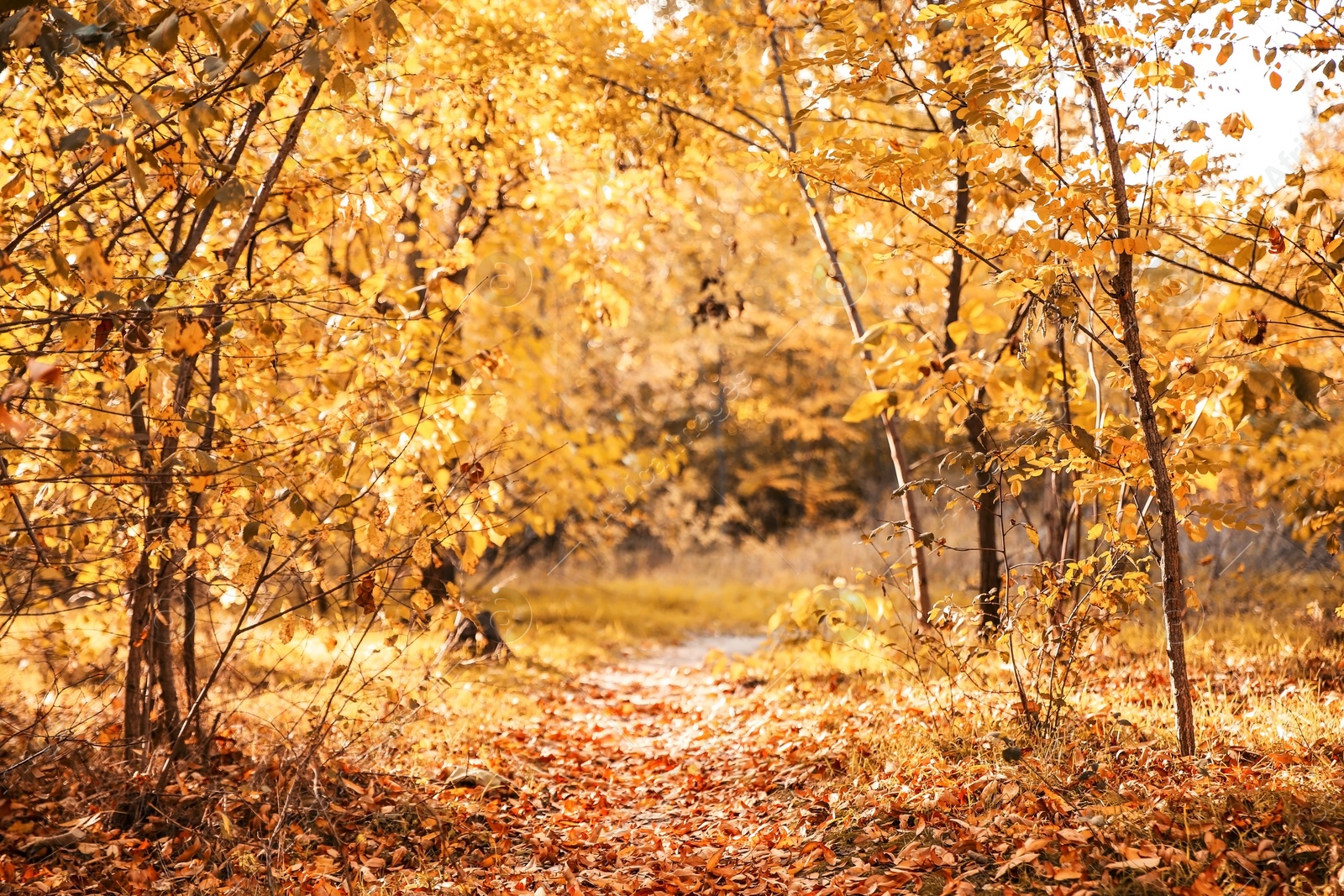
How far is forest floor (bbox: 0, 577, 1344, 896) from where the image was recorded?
2.67 m

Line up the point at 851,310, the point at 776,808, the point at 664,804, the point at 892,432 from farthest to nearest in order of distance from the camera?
the point at 892,432 → the point at 851,310 → the point at 664,804 → the point at 776,808

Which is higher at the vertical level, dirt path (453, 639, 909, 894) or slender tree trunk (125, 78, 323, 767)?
slender tree trunk (125, 78, 323, 767)

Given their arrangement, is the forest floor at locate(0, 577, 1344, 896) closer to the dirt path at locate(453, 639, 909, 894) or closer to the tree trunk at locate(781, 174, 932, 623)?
the dirt path at locate(453, 639, 909, 894)

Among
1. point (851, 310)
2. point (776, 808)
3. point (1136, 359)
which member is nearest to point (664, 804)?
point (776, 808)

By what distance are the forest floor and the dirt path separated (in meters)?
0.02

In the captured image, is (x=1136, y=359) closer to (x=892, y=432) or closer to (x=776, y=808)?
(x=776, y=808)

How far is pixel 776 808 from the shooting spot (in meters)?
3.75

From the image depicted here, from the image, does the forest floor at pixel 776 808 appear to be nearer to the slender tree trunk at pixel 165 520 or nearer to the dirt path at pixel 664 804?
A: the dirt path at pixel 664 804

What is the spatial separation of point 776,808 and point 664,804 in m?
0.61

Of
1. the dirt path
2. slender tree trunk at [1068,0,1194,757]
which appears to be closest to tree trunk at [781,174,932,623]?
the dirt path

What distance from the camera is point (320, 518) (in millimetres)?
3498

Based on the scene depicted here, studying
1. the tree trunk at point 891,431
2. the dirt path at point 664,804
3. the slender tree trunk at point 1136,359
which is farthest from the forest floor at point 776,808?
the tree trunk at point 891,431

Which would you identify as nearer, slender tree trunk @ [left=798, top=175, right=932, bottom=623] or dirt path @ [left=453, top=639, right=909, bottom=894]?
dirt path @ [left=453, top=639, right=909, bottom=894]

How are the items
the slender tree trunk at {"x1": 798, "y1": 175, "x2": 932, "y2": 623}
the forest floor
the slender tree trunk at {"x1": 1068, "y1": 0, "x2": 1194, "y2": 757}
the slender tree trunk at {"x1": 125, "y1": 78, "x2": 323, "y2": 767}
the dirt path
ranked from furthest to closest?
1. the slender tree trunk at {"x1": 798, "y1": 175, "x2": 932, "y2": 623}
2. the slender tree trunk at {"x1": 125, "y1": 78, "x2": 323, "y2": 767}
3. the dirt path
4. the slender tree trunk at {"x1": 1068, "y1": 0, "x2": 1194, "y2": 757}
5. the forest floor
